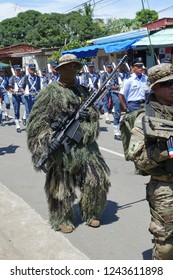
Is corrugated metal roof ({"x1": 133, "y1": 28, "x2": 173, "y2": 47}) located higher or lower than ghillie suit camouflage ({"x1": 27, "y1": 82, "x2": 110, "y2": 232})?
higher

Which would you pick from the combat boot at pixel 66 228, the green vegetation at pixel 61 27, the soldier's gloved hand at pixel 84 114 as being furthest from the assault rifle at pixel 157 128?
the green vegetation at pixel 61 27

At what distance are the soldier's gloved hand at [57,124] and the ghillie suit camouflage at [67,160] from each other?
0.14ft

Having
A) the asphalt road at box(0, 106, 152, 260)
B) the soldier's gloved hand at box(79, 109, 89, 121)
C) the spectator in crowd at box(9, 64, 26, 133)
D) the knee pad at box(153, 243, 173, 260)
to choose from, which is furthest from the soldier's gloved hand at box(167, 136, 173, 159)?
the spectator in crowd at box(9, 64, 26, 133)

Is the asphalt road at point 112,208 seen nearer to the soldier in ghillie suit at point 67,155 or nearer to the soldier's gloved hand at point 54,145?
the soldier in ghillie suit at point 67,155

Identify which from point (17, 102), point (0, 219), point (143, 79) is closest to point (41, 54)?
point (17, 102)

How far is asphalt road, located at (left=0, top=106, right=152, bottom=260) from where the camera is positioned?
4.02 meters

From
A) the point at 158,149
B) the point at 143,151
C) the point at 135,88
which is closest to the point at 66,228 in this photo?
the point at 143,151

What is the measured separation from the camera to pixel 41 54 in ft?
118

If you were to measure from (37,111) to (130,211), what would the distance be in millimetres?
1694

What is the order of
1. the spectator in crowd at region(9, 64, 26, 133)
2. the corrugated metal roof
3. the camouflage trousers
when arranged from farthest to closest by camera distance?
the corrugated metal roof → the spectator in crowd at region(9, 64, 26, 133) → the camouflage trousers

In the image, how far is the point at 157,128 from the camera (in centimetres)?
268

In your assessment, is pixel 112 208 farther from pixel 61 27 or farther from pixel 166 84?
pixel 61 27

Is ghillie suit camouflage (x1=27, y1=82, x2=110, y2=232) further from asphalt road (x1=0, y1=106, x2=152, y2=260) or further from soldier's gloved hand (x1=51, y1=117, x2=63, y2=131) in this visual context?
asphalt road (x1=0, y1=106, x2=152, y2=260)
